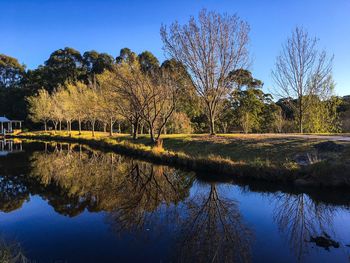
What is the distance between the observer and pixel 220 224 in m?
9.49

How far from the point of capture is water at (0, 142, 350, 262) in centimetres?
754

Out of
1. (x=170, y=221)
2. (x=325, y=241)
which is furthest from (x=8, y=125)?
(x=325, y=241)

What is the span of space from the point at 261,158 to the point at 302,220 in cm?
870

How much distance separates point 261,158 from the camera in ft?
59.9

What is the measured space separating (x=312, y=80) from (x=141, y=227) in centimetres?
2792

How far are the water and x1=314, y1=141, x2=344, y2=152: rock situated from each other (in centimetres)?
530

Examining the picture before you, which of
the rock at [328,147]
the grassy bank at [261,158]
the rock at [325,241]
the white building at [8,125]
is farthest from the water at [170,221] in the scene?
the white building at [8,125]

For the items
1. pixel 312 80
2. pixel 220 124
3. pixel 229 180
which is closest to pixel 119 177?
pixel 229 180

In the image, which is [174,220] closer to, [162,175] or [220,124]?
[162,175]

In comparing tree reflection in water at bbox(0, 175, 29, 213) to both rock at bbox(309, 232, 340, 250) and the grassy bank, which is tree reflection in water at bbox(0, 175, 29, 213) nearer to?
the grassy bank

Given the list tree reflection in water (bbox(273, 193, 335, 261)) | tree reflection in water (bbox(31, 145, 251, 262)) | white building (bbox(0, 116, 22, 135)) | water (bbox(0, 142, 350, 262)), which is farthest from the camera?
white building (bbox(0, 116, 22, 135))

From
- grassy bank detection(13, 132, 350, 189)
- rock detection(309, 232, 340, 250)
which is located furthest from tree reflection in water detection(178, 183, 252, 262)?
grassy bank detection(13, 132, 350, 189)

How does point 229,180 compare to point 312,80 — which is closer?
point 229,180

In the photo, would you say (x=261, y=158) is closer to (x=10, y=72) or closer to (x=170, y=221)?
(x=170, y=221)
